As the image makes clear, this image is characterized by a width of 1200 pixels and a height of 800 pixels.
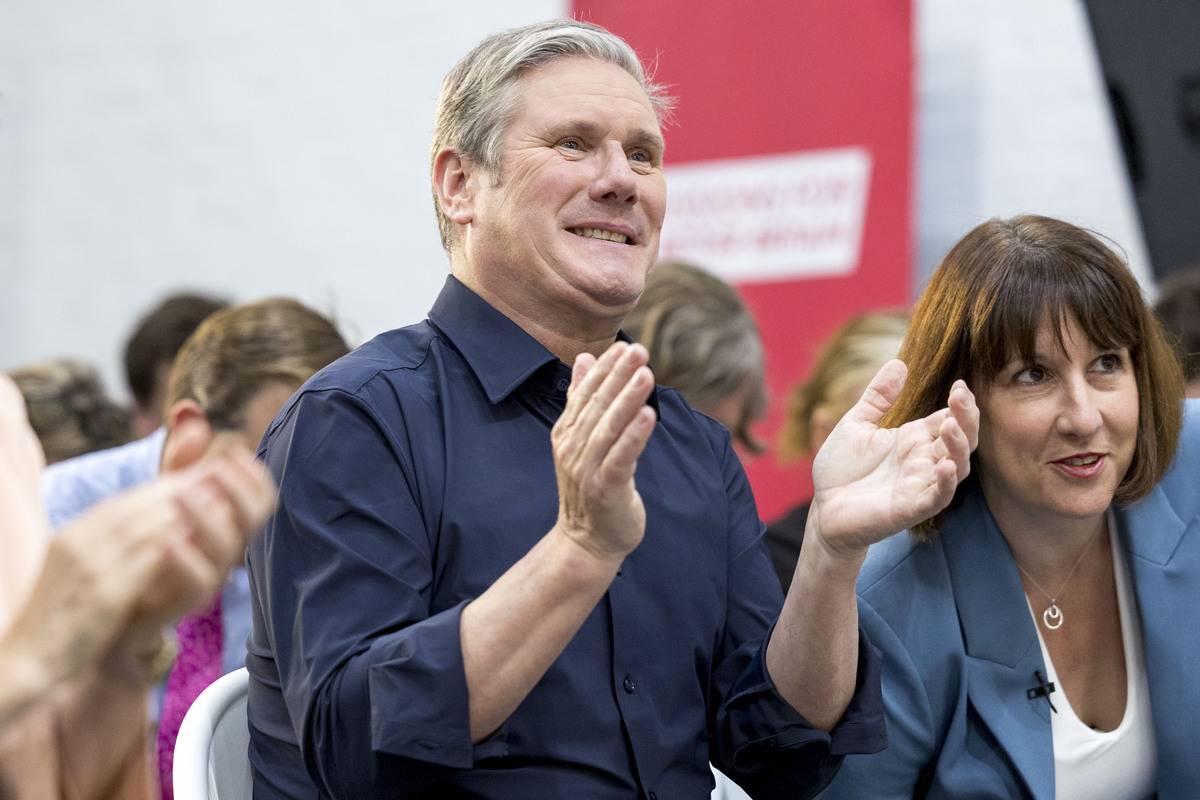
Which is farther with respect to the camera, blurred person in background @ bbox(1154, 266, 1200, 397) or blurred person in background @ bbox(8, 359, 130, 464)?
blurred person in background @ bbox(1154, 266, 1200, 397)

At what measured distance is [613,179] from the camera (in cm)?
178

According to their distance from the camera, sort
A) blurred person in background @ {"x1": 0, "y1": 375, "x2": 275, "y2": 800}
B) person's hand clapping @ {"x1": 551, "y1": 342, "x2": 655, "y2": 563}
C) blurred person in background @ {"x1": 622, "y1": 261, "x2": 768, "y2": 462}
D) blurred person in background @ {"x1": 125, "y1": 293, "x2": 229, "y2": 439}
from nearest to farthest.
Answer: blurred person in background @ {"x1": 0, "y1": 375, "x2": 275, "y2": 800} < person's hand clapping @ {"x1": 551, "y1": 342, "x2": 655, "y2": 563} < blurred person in background @ {"x1": 622, "y1": 261, "x2": 768, "y2": 462} < blurred person in background @ {"x1": 125, "y1": 293, "x2": 229, "y2": 439}

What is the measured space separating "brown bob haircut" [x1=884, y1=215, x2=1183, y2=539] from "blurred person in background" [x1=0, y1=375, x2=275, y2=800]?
3.90 ft

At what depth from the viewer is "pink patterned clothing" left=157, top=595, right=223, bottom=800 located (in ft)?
7.89

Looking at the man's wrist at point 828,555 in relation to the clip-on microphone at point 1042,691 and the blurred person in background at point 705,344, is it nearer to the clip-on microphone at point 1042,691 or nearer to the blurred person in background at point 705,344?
the clip-on microphone at point 1042,691

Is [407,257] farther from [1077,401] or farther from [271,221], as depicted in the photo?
[1077,401]

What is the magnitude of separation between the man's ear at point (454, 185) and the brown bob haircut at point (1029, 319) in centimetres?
60

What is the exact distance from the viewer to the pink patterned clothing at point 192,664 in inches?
94.7

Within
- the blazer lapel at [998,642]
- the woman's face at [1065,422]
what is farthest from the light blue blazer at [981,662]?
the woman's face at [1065,422]

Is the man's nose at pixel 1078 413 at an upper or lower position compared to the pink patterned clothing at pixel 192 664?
upper

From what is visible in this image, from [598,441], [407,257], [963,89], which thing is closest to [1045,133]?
[963,89]

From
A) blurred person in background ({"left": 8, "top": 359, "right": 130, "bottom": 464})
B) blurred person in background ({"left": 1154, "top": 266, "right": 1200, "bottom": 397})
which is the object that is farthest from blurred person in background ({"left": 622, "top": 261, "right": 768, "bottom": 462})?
blurred person in background ({"left": 8, "top": 359, "right": 130, "bottom": 464})

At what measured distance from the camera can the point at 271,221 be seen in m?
5.98

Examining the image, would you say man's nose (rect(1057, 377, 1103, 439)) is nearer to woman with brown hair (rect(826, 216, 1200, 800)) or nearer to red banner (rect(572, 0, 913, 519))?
woman with brown hair (rect(826, 216, 1200, 800))
